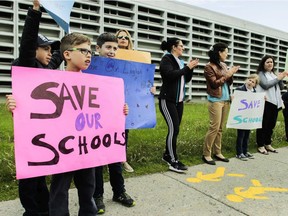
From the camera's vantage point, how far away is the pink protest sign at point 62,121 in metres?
2.07

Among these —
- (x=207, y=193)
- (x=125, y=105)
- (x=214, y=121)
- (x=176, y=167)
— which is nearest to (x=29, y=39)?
(x=125, y=105)

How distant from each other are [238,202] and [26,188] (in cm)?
208

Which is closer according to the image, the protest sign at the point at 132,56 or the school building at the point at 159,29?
the protest sign at the point at 132,56

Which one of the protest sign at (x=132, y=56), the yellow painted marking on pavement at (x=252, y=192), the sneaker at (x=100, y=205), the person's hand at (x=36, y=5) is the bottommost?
the yellow painted marking on pavement at (x=252, y=192)

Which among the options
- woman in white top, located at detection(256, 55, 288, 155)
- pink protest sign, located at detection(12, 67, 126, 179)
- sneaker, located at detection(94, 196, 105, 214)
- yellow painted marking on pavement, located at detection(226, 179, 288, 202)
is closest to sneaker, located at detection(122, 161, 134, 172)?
sneaker, located at detection(94, 196, 105, 214)

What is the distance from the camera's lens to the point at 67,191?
2268 mm

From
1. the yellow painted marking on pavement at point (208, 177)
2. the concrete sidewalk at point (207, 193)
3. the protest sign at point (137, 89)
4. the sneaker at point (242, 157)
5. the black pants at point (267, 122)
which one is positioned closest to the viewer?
the concrete sidewalk at point (207, 193)

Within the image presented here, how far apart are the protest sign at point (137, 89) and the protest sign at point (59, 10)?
81 cm

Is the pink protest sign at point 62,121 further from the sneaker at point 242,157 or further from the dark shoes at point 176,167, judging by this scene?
the sneaker at point 242,157

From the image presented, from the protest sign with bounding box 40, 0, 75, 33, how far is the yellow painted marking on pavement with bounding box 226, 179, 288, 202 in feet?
7.91

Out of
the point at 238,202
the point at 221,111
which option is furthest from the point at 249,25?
the point at 238,202

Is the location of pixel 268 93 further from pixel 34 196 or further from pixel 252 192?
pixel 34 196

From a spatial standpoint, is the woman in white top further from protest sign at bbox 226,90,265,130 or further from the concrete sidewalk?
the concrete sidewalk

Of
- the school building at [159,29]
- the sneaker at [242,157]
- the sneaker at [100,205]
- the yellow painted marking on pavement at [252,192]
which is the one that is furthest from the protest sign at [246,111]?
the school building at [159,29]
